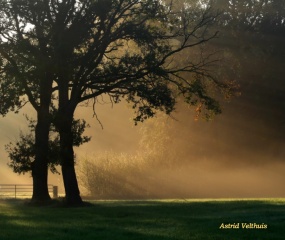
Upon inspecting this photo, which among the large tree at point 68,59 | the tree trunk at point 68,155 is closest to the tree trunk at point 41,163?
the large tree at point 68,59

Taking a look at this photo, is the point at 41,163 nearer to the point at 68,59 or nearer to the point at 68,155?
the point at 68,155

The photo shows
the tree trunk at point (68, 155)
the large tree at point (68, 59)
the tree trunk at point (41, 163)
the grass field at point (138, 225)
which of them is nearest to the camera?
the grass field at point (138, 225)

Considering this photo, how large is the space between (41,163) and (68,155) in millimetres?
2547

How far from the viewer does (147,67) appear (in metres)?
33.8

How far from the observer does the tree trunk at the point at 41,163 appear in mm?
35719

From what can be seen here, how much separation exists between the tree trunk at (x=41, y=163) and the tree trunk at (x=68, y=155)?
202 centimetres

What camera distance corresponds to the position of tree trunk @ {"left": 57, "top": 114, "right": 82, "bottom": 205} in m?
33.6

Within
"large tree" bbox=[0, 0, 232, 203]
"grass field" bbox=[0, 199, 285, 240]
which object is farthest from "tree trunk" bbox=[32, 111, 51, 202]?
"grass field" bbox=[0, 199, 285, 240]

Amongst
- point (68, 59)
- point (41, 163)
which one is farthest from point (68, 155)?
point (68, 59)

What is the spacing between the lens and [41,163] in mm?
35688

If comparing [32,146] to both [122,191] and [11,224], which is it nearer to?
[11,224]

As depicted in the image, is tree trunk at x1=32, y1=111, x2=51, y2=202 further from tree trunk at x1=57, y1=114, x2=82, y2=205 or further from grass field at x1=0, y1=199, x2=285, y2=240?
grass field at x1=0, y1=199, x2=285, y2=240

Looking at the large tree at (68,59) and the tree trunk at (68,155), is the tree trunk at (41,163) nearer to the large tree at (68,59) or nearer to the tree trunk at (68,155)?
the large tree at (68,59)

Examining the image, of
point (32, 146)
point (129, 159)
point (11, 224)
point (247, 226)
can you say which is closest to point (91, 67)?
point (32, 146)
